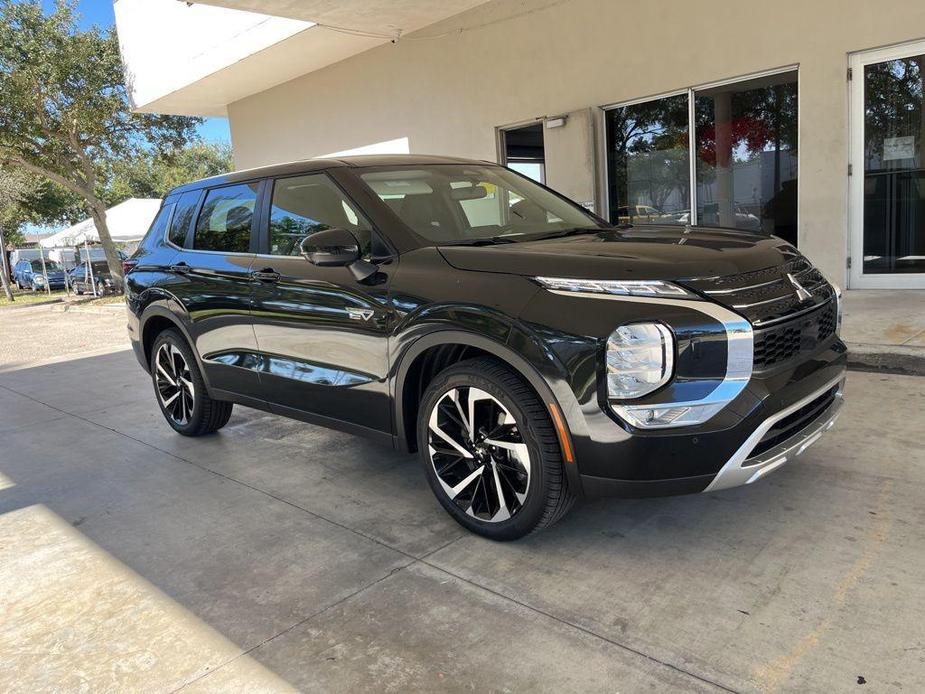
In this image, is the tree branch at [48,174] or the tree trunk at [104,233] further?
the tree trunk at [104,233]

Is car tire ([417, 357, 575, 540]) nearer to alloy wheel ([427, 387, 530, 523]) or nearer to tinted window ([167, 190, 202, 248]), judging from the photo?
alloy wheel ([427, 387, 530, 523])

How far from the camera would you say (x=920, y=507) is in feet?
10.5

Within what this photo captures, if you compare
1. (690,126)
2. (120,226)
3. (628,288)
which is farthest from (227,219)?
(120,226)

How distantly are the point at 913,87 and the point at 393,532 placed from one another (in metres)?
7.26

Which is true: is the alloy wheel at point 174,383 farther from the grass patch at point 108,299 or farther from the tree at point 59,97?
the grass patch at point 108,299

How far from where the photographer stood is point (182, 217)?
5.01m

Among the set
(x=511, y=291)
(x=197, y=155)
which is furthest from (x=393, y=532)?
(x=197, y=155)

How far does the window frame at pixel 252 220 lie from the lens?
13.8ft

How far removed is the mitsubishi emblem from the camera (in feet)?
9.73

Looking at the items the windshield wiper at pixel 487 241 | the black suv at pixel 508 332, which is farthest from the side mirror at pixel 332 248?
the windshield wiper at pixel 487 241

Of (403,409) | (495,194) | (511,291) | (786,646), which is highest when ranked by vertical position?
(495,194)

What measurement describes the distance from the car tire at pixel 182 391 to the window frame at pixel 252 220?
0.69 meters

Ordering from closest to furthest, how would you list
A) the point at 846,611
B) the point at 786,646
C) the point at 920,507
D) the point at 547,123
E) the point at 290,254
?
the point at 786,646 < the point at 846,611 < the point at 920,507 < the point at 290,254 < the point at 547,123

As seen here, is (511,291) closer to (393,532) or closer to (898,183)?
(393,532)
